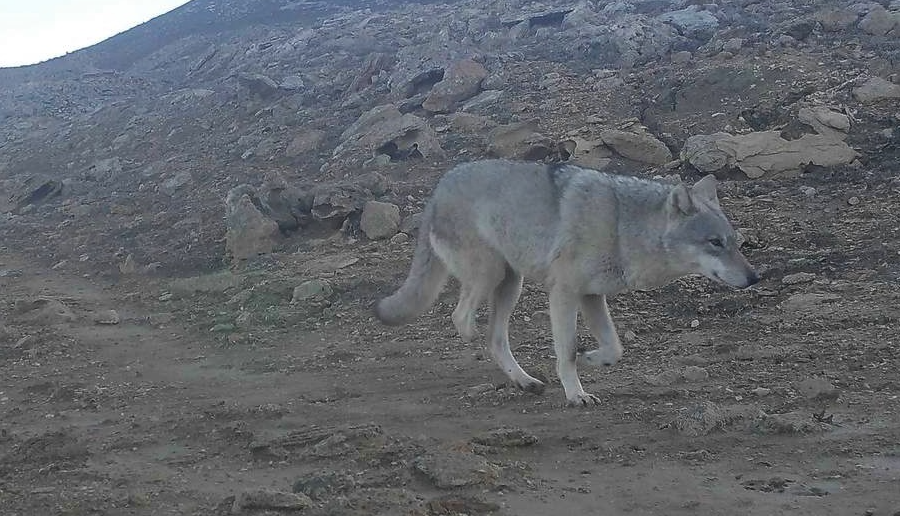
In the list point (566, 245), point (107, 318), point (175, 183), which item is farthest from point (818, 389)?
point (175, 183)

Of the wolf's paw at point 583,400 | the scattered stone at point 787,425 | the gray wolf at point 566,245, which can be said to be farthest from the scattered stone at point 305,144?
the scattered stone at point 787,425

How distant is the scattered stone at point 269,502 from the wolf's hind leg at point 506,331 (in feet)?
7.74

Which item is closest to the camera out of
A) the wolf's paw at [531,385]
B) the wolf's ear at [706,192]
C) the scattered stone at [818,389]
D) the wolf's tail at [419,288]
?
the scattered stone at [818,389]

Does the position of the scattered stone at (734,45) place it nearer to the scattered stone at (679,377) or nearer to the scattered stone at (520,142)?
the scattered stone at (520,142)

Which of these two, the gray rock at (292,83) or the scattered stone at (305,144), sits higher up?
the gray rock at (292,83)

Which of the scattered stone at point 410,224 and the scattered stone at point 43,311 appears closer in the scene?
the scattered stone at point 43,311

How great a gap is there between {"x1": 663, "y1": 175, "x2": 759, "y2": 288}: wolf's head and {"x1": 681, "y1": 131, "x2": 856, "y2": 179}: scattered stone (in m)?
5.26

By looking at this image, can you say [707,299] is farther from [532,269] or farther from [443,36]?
[443,36]

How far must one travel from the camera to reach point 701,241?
18.5 feet

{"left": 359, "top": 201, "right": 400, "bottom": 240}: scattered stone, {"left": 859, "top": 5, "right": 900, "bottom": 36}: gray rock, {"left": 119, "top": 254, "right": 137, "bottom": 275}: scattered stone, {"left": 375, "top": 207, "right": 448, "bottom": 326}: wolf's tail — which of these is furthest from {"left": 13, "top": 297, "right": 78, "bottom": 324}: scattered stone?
{"left": 859, "top": 5, "right": 900, "bottom": 36}: gray rock

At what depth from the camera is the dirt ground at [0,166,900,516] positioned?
420 centimetres

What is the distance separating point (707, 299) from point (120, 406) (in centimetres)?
506

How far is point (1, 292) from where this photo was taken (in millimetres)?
11430

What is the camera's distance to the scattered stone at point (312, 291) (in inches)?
350
